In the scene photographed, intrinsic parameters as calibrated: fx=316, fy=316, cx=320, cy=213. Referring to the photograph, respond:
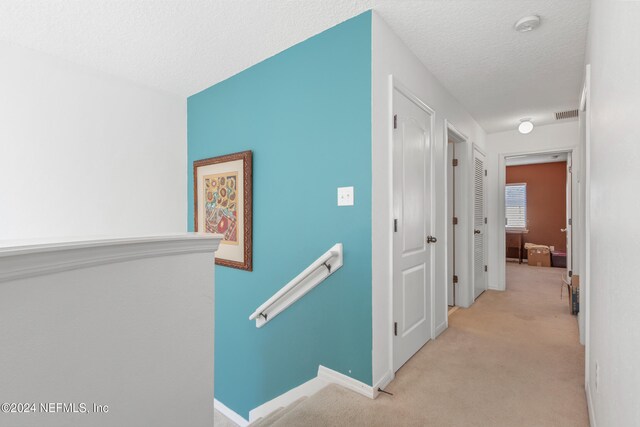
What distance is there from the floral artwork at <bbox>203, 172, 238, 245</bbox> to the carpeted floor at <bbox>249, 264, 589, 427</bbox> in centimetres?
166

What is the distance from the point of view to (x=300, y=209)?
7.80 feet

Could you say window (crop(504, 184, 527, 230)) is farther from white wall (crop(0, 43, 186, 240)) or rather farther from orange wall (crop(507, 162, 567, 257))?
white wall (crop(0, 43, 186, 240))

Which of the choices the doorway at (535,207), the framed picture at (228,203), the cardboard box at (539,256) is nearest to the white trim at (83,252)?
the framed picture at (228,203)

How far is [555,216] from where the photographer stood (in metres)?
7.42

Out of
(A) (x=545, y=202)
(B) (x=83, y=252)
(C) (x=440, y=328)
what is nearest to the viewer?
(B) (x=83, y=252)

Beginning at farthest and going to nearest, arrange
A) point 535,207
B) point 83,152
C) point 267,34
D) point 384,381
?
1. point 535,207
2. point 83,152
3. point 267,34
4. point 384,381

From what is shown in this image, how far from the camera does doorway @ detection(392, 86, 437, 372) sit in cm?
222

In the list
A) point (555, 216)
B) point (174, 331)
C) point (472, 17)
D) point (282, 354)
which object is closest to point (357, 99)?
point (472, 17)

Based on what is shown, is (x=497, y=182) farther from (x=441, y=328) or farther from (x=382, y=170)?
(x=382, y=170)

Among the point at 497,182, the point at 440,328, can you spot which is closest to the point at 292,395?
the point at 440,328

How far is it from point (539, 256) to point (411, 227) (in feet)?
19.6

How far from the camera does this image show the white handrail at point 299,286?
2.11m

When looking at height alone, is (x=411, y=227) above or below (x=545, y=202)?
below

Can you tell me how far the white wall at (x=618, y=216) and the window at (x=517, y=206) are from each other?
7.31 metres
